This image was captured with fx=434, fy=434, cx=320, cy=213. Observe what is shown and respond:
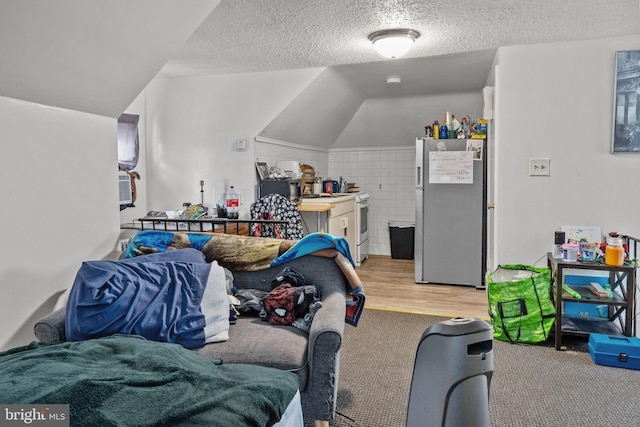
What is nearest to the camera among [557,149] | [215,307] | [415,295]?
[215,307]

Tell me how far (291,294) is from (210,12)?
68.6 inches

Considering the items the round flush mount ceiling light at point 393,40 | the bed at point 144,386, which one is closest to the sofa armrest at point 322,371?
the bed at point 144,386

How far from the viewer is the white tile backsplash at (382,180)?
6215 mm

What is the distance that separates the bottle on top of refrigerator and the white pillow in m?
2.02

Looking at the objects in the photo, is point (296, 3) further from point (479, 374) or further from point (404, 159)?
point (404, 159)

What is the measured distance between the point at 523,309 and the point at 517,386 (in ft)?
2.39

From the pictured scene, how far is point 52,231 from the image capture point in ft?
7.56

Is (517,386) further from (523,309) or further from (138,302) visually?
(138,302)

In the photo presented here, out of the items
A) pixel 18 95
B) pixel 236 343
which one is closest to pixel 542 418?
pixel 236 343

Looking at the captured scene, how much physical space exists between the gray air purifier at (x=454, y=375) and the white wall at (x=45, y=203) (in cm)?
196

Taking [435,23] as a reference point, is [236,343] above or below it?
below

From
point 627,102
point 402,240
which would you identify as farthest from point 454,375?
point 402,240

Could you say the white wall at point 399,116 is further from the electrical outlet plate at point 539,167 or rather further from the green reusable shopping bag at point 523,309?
the green reusable shopping bag at point 523,309

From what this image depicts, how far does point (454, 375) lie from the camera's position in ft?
4.10
